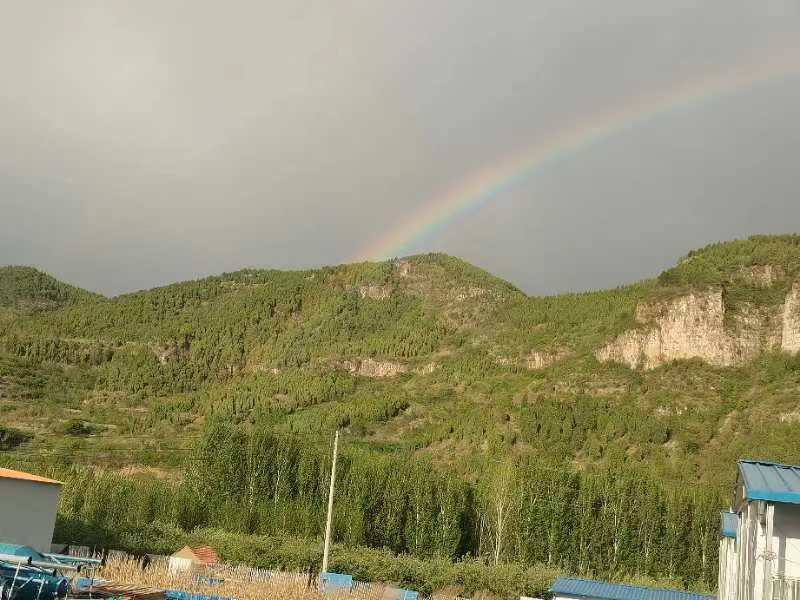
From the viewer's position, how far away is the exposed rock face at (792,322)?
8738 cm

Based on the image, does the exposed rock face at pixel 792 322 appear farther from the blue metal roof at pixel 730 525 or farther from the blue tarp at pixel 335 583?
the blue tarp at pixel 335 583

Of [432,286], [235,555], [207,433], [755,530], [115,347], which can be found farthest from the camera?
[432,286]

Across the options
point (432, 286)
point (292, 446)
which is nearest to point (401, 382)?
point (432, 286)

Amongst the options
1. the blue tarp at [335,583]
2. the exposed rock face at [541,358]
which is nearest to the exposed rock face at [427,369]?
the exposed rock face at [541,358]

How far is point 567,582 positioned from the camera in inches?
980

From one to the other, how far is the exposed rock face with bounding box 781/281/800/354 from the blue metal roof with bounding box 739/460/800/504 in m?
83.7

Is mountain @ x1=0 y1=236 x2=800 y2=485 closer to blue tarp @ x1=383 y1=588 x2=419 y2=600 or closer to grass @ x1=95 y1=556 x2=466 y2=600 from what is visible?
blue tarp @ x1=383 y1=588 x2=419 y2=600

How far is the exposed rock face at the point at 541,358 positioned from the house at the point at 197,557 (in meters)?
87.0

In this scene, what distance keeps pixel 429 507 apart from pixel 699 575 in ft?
55.2

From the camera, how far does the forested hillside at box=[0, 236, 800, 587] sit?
49500mm

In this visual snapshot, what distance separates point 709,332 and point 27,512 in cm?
8134

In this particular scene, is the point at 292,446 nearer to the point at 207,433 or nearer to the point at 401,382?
the point at 207,433

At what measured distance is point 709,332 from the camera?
93.1 m

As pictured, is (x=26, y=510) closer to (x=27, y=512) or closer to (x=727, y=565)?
(x=27, y=512)
